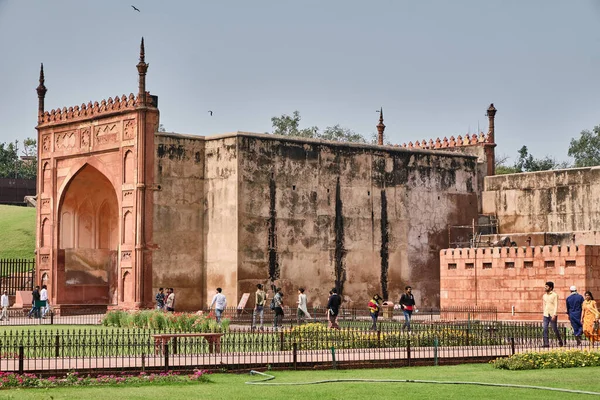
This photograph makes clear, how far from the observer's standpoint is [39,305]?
3194cm


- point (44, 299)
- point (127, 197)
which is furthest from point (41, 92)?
point (44, 299)

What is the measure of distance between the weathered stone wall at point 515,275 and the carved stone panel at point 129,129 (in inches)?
393

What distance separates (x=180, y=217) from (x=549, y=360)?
1739 centimetres

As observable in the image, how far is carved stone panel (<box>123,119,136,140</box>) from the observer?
1298 inches

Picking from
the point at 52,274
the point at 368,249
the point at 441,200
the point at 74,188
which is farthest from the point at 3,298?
the point at 441,200

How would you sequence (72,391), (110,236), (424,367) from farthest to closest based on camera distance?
(110,236) < (424,367) < (72,391)

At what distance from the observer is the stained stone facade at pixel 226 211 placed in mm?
32750

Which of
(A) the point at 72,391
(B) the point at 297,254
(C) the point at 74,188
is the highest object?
(C) the point at 74,188

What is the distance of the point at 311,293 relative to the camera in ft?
111

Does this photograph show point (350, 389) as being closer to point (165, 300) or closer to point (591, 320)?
point (591, 320)

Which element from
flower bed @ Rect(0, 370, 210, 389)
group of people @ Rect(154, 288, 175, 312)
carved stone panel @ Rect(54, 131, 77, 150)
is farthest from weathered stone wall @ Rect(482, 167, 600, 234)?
flower bed @ Rect(0, 370, 210, 389)

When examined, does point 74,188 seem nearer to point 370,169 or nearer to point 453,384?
point 370,169

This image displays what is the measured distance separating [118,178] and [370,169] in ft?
26.1

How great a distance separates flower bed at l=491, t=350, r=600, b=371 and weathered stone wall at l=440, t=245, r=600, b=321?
38.6 feet
